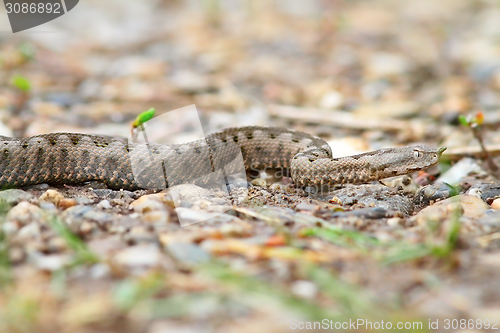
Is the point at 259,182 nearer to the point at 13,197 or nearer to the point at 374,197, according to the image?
the point at 374,197

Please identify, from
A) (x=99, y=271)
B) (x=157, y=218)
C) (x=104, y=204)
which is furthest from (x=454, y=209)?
(x=104, y=204)

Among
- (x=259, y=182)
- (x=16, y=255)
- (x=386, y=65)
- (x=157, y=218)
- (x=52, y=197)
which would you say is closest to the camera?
(x=16, y=255)

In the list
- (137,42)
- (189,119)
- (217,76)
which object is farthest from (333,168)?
(137,42)

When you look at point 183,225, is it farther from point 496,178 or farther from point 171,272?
point 496,178

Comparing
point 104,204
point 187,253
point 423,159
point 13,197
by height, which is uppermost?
point 13,197

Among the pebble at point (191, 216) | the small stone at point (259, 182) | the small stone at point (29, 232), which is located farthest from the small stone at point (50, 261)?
the small stone at point (259, 182)

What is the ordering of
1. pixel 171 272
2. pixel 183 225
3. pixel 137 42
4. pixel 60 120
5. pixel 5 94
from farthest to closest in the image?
1. pixel 137 42
2. pixel 5 94
3. pixel 60 120
4. pixel 183 225
5. pixel 171 272
